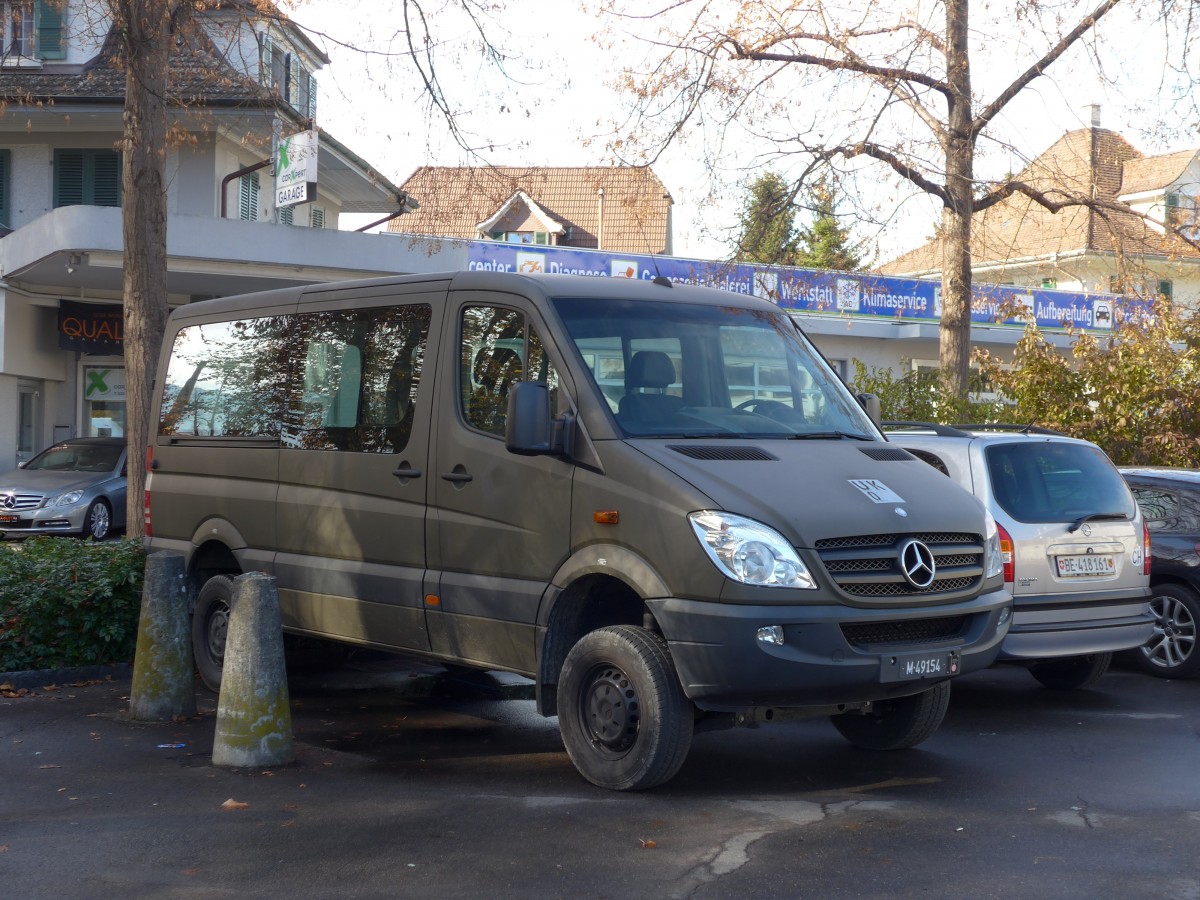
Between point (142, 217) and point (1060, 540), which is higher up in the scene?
point (142, 217)

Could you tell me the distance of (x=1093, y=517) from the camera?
28.4 feet

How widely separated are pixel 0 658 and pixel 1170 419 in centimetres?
1162

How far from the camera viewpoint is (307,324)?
27.9 feet

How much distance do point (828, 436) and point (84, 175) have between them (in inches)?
876

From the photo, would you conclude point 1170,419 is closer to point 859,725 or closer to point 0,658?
point 859,725

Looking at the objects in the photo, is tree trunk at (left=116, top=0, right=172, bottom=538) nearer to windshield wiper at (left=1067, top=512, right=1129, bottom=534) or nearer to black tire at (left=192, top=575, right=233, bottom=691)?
black tire at (left=192, top=575, right=233, bottom=691)

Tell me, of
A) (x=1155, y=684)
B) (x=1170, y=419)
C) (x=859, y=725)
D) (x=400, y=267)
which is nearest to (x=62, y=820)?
(x=859, y=725)

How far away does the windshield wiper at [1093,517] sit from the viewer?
8531mm

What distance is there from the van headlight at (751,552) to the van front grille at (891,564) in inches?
5.8

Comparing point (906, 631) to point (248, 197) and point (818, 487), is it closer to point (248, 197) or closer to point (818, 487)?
point (818, 487)

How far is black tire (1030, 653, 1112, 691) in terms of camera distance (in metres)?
9.13

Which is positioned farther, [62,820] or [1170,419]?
[1170,419]

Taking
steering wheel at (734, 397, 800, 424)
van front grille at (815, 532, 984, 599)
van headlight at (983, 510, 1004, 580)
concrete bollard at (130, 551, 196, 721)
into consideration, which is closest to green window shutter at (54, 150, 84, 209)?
concrete bollard at (130, 551, 196, 721)

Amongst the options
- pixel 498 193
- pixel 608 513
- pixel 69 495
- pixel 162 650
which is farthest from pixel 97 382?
pixel 608 513
